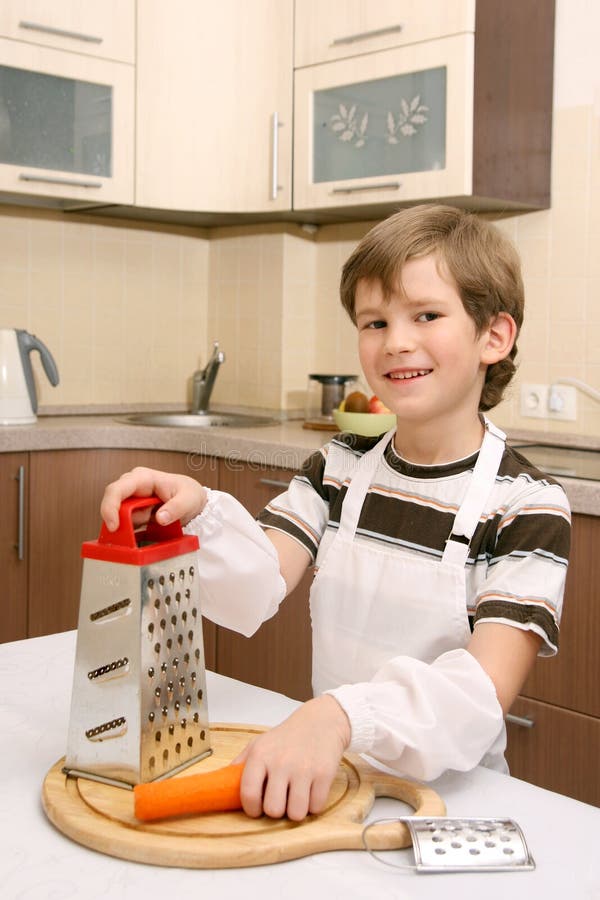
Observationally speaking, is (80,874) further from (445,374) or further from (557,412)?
(557,412)

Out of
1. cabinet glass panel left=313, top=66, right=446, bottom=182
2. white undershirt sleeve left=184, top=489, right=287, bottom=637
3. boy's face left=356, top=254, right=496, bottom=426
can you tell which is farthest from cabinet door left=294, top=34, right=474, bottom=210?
white undershirt sleeve left=184, top=489, right=287, bottom=637

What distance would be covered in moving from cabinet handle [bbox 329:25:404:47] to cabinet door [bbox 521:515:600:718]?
1284 millimetres

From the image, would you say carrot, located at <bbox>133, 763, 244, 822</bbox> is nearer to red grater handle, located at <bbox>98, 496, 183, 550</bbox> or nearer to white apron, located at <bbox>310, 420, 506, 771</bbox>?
red grater handle, located at <bbox>98, 496, 183, 550</bbox>

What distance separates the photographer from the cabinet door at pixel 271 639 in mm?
2238

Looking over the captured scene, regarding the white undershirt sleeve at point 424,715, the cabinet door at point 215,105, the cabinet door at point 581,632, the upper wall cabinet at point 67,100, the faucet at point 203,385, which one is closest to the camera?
the white undershirt sleeve at point 424,715

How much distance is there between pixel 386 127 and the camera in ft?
7.86

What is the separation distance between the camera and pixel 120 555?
0.72m

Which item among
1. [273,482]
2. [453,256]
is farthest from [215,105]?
[453,256]

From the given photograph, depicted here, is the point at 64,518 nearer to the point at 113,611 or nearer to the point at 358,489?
the point at 358,489

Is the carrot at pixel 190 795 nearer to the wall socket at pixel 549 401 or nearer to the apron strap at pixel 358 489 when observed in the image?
the apron strap at pixel 358 489

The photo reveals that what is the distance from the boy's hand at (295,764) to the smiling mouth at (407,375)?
0.44 m

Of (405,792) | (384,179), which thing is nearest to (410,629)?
(405,792)

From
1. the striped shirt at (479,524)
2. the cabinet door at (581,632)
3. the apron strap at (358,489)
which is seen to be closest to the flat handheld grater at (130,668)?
the striped shirt at (479,524)

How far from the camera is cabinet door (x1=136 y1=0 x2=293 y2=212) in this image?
264 cm
